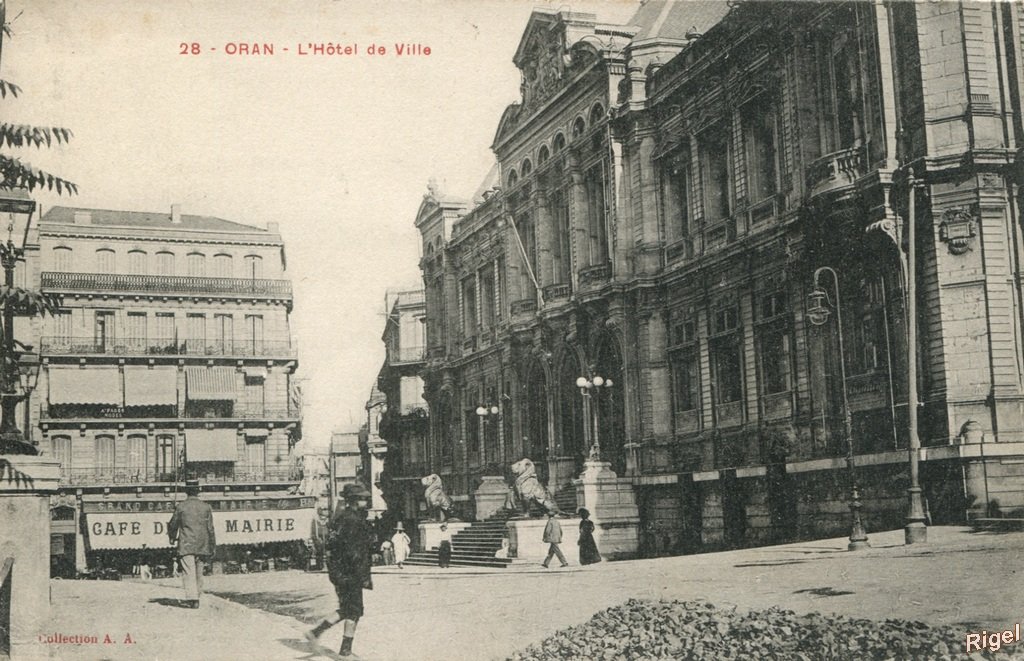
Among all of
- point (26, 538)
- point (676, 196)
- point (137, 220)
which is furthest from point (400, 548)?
point (26, 538)

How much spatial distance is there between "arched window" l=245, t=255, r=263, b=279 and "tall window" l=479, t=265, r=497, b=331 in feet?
43.2

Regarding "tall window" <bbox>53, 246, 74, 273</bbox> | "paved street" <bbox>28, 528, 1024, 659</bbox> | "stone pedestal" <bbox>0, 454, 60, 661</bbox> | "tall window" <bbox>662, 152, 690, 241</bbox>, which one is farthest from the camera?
"tall window" <bbox>662, 152, 690, 241</bbox>

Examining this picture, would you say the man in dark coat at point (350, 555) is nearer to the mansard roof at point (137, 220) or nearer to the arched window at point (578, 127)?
the mansard roof at point (137, 220)

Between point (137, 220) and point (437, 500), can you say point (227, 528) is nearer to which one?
point (137, 220)

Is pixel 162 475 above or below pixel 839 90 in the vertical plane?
below

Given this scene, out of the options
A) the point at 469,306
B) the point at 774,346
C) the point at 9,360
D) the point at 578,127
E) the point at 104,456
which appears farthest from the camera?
the point at 469,306

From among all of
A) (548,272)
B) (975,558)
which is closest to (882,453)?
(975,558)

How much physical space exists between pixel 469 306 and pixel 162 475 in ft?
50.8

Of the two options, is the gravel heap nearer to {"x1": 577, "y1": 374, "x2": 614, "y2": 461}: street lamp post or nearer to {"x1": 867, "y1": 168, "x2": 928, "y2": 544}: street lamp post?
{"x1": 867, "y1": 168, "x2": 928, "y2": 544}: street lamp post

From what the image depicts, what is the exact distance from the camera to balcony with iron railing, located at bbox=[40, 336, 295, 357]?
1705 centimetres

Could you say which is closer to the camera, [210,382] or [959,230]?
[959,230]

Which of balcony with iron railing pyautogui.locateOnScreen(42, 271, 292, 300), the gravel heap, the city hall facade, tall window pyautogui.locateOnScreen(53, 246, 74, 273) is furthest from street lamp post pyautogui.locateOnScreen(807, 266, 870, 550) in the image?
tall window pyautogui.locateOnScreen(53, 246, 74, 273)

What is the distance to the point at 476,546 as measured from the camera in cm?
2473

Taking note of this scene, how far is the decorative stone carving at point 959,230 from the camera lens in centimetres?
1584
